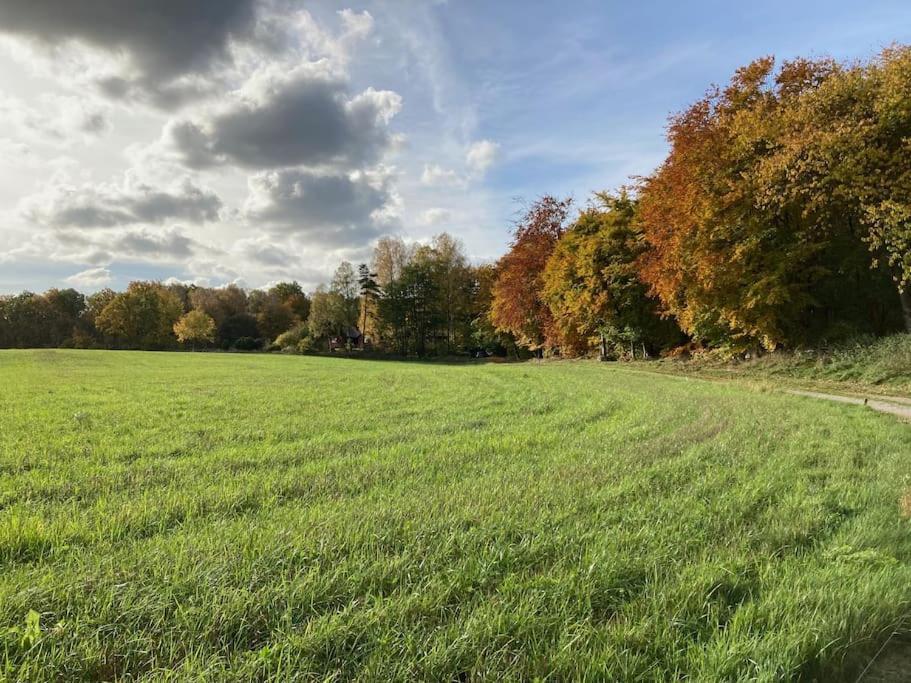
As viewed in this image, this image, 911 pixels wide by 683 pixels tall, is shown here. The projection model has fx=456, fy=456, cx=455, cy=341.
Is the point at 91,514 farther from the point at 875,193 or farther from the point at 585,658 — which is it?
the point at 875,193

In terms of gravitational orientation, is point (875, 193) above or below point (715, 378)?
above

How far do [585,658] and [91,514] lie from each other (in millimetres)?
3892

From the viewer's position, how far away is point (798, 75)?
18031 millimetres

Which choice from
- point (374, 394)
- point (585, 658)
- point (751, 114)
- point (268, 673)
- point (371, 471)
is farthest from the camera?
point (751, 114)

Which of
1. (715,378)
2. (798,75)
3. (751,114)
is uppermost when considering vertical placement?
(798,75)

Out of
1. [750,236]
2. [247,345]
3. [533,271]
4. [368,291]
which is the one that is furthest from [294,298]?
[750,236]

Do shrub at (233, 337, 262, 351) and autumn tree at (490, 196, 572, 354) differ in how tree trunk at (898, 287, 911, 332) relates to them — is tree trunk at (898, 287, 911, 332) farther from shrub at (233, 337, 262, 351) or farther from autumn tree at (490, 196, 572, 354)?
shrub at (233, 337, 262, 351)

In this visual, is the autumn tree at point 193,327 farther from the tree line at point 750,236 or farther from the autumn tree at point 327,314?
the tree line at point 750,236

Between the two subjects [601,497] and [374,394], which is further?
[374,394]

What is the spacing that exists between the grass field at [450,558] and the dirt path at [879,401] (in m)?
4.95

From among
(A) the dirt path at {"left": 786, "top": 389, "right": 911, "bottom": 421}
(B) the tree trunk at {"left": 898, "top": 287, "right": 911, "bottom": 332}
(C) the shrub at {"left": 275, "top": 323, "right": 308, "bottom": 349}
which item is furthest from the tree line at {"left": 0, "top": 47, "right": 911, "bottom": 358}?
(C) the shrub at {"left": 275, "top": 323, "right": 308, "bottom": 349}

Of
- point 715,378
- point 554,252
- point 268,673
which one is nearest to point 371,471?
point 268,673

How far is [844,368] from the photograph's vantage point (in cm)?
1573

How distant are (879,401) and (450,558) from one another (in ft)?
44.8
